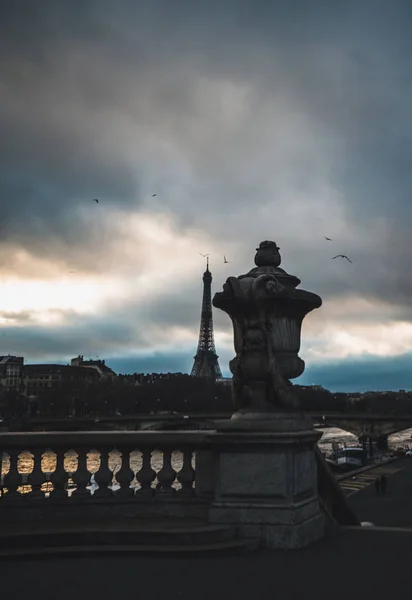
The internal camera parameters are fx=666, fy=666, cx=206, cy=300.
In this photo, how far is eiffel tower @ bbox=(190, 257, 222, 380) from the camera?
13025cm

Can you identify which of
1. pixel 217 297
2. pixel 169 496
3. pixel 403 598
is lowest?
pixel 403 598

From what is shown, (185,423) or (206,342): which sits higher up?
(206,342)

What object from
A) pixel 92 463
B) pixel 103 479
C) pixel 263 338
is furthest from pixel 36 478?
pixel 92 463

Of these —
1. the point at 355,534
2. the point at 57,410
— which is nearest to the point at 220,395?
the point at 57,410

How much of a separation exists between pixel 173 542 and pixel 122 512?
30.5 inches

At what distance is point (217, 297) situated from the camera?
6344 millimetres

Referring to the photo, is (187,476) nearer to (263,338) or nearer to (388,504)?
(263,338)

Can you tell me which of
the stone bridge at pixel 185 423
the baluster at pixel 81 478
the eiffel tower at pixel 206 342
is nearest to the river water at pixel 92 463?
the baluster at pixel 81 478

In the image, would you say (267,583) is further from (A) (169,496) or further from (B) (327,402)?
(B) (327,402)

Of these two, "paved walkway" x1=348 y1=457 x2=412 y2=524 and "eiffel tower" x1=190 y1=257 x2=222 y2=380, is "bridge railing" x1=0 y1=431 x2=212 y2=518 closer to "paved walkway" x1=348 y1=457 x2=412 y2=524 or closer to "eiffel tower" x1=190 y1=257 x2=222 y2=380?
"paved walkway" x1=348 y1=457 x2=412 y2=524

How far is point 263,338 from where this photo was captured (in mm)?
6188

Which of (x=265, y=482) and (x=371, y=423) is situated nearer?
(x=265, y=482)

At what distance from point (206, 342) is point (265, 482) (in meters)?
128

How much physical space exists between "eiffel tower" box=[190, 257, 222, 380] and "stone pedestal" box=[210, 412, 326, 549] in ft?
398
